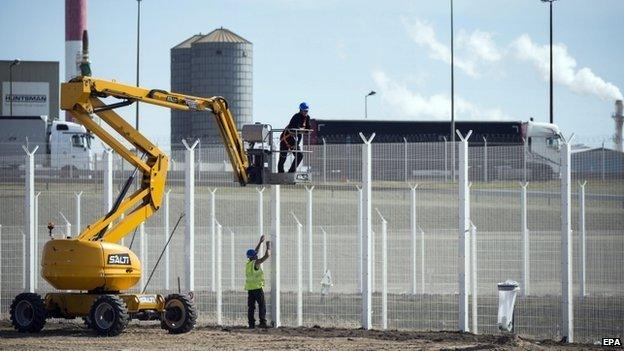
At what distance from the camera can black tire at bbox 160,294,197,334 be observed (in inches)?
769

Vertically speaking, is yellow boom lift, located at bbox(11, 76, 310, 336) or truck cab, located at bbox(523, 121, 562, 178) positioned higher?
truck cab, located at bbox(523, 121, 562, 178)

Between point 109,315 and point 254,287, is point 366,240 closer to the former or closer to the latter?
point 254,287

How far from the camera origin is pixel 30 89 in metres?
79.6

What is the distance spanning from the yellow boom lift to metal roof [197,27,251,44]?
5268 cm

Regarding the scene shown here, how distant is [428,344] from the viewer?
57.6 ft

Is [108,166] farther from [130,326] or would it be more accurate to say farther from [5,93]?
[5,93]

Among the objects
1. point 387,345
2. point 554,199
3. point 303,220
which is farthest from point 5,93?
point 387,345

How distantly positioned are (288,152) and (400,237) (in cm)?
673

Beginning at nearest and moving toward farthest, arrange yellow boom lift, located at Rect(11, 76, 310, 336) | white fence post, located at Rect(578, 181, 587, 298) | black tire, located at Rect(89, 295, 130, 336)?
1. black tire, located at Rect(89, 295, 130, 336)
2. yellow boom lift, located at Rect(11, 76, 310, 336)
3. white fence post, located at Rect(578, 181, 587, 298)

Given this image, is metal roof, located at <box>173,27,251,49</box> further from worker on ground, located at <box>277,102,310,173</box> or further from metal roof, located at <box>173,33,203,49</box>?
worker on ground, located at <box>277,102,310,173</box>

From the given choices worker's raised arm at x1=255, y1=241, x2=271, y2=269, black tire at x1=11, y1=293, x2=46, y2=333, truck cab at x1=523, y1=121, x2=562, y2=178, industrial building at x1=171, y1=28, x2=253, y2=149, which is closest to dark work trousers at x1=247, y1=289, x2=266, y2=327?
worker's raised arm at x1=255, y1=241, x2=271, y2=269

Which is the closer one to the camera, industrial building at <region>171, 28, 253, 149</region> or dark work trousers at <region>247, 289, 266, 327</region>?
dark work trousers at <region>247, 289, 266, 327</region>

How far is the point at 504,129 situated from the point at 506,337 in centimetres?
3738

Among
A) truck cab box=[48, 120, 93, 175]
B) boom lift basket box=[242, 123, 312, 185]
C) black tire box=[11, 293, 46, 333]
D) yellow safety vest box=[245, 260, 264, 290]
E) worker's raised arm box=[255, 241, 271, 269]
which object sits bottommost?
black tire box=[11, 293, 46, 333]
